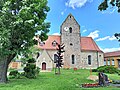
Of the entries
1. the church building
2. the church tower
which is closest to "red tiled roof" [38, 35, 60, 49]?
the church building

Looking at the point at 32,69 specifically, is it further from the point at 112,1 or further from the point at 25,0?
the point at 112,1

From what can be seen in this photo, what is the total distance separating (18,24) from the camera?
54.2 ft

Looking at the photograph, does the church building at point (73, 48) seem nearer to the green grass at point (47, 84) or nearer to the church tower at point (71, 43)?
the church tower at point (71, 43)

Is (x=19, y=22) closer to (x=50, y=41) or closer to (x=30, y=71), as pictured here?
(x=30, y=71)

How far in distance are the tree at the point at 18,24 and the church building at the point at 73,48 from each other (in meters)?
26.8

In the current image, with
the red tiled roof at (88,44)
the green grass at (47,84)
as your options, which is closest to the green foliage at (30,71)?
the green grass at (47,84)

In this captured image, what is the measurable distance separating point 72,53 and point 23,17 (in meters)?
31.5

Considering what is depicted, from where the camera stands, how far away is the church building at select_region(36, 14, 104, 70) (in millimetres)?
46844

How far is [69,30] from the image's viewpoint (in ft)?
158

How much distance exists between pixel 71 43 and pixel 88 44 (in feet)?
17.6

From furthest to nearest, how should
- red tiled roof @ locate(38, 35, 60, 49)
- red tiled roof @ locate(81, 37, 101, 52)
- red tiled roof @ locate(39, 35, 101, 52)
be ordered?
red tiled roof @ locate(81, 37, 101, 52) → red tiled roof @ locate(39, 35, 101, 52) → red tiled roof @ locate(38, 35, 60, 49)

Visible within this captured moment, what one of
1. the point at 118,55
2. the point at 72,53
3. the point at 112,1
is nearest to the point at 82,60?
the point at 72,53

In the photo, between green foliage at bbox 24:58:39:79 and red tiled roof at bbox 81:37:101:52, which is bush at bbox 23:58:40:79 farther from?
red tiled roof at bbox 81:37:101:52

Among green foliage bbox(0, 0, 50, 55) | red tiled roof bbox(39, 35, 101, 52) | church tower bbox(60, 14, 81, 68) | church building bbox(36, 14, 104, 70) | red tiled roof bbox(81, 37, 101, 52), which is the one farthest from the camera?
red tiled roof bbox(81, 37, 101, 52)
